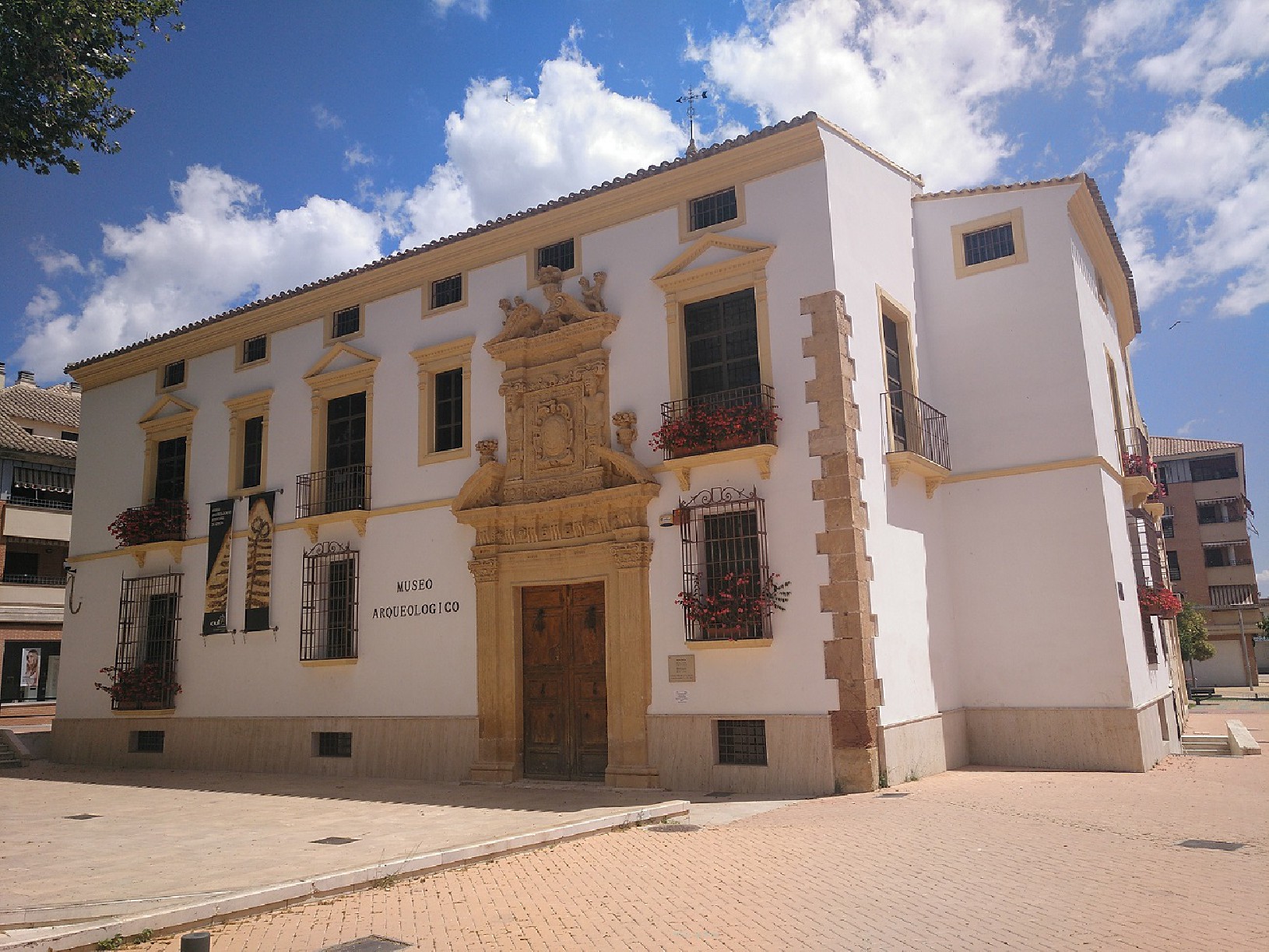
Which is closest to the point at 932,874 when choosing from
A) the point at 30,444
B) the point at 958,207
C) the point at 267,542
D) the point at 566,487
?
the point at 566,487

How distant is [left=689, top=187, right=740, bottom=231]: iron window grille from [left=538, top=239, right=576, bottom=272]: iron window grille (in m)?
2.20

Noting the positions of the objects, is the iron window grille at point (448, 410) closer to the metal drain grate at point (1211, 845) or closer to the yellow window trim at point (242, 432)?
the yellow window trim at point (242, 432)

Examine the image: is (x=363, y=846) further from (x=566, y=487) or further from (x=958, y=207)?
(x=958, y=207)

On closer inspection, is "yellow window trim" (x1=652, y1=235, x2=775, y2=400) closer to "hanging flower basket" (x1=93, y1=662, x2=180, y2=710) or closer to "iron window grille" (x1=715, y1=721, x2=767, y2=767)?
"iron window grille" (x1=715, y1=721, x2=767, y2=767)

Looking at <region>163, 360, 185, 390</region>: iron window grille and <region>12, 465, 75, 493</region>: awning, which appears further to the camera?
<region>12, 465, 75, 493</region>: awning

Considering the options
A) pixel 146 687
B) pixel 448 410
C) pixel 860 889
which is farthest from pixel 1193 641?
pixel 860 889

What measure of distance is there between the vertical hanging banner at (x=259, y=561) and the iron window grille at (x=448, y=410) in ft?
13.2

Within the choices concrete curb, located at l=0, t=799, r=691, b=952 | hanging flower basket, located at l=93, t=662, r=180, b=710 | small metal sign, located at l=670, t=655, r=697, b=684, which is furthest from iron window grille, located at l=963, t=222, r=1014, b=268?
hanging flower basket, located at l=93, t=662, r=180, b=710

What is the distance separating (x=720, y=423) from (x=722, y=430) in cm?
11

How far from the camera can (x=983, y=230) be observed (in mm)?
16125

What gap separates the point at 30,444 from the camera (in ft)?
101

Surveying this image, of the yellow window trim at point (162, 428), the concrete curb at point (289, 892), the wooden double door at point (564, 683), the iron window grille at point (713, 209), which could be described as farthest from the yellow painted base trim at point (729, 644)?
the yellow window trim at point (162, 428)

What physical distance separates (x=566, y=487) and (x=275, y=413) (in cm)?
734

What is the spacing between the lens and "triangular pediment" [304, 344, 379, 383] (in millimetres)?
17859
